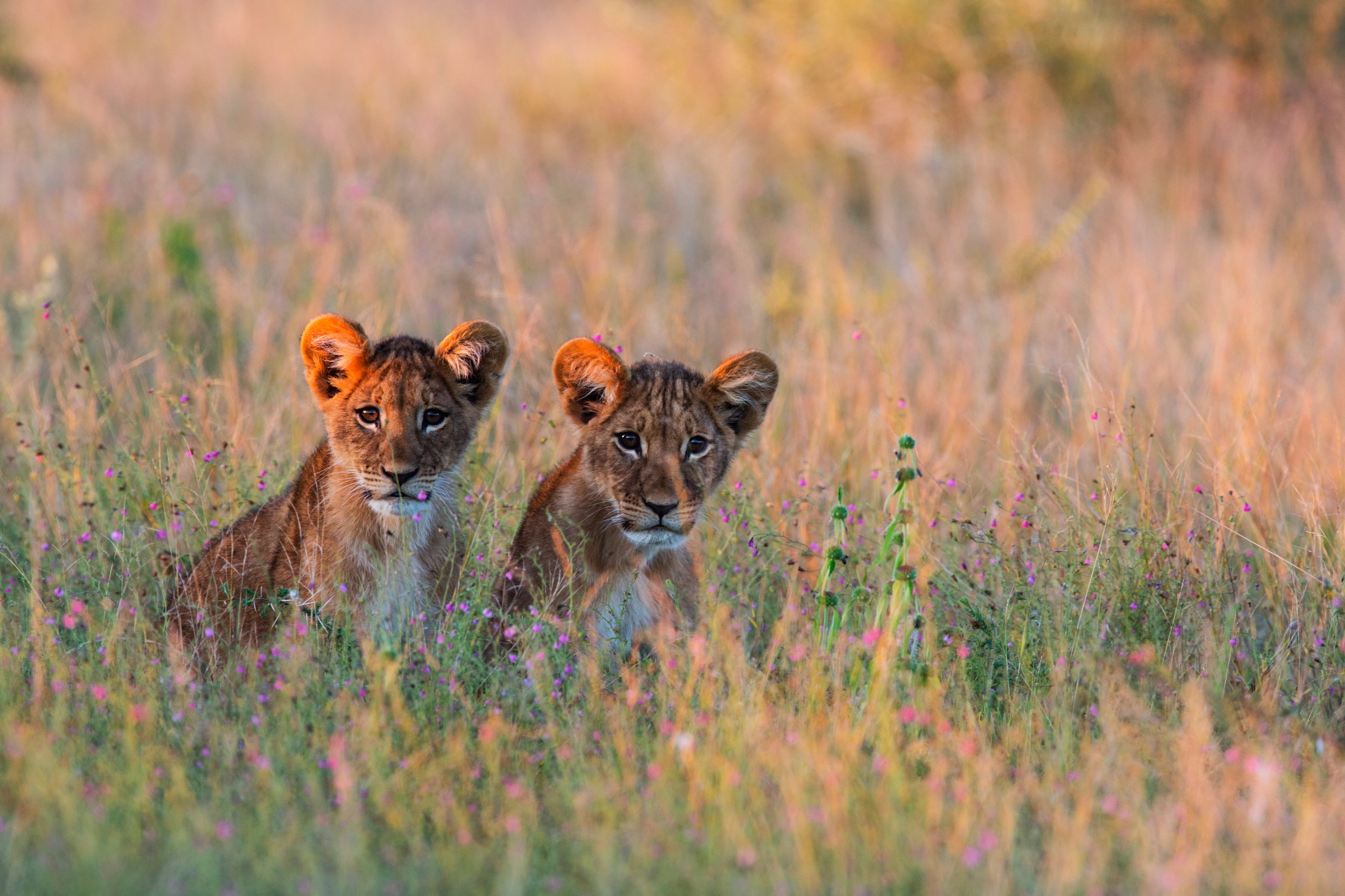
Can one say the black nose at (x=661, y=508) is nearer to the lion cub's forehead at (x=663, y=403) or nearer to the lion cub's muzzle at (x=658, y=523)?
the lion cub's muzzle at (x=658, y=523)

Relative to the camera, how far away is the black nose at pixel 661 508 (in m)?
5.03

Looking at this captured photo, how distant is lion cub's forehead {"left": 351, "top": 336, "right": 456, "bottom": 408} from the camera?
5.26 m

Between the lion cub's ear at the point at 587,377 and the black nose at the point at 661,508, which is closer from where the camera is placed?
the black nose at the point at 661,508

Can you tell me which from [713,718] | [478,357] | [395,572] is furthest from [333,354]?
[713,718]

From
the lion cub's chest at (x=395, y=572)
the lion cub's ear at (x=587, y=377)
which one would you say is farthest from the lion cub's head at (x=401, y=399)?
the lion cub's ear at (x=587, y=377)

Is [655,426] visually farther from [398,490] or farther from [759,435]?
[759,435]

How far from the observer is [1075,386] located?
871 centimetres

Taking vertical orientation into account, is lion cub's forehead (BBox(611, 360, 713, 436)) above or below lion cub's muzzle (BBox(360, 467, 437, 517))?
above

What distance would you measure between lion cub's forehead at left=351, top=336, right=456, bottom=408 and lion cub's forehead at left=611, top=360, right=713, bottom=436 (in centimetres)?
67

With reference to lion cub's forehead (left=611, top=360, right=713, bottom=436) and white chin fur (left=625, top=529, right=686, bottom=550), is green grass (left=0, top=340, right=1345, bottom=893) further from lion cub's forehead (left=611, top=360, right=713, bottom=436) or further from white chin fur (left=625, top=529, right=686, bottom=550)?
lion cub's forehead (left=611, top=360, right=713, bottom=436)

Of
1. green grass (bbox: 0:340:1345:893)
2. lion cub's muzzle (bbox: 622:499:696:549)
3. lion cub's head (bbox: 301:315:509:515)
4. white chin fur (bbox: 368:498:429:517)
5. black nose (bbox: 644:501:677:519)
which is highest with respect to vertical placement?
lion cub's head (bbox: 301:315:509:515)

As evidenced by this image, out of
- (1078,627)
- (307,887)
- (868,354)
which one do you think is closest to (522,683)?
(307,887)

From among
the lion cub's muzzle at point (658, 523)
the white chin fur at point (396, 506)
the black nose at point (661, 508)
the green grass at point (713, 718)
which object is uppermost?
the black nose at point (661, 508)

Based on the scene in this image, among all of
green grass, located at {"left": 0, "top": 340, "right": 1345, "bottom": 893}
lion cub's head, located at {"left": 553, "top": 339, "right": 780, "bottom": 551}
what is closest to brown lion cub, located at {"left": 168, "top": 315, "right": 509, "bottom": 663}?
green grass, located at {"left": 0, "top": 340, "right": 1345, "bottom": 893}
